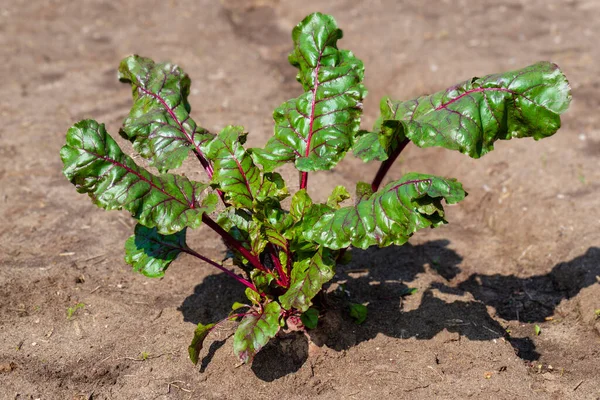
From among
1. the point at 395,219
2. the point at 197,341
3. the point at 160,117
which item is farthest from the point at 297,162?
the point at 197,341

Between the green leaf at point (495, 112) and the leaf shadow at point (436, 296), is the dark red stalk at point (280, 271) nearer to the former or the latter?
the leaf shadow at point (436, 296)

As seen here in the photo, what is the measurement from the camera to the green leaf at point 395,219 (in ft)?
8.45

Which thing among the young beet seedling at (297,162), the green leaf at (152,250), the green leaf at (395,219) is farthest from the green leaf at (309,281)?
the green leaf at (152,250)

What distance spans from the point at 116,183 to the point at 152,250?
0.62 meters

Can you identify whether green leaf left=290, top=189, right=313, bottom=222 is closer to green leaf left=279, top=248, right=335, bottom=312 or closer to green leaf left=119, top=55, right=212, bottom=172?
green leaf left=279, top=248, right=335, bottom=312

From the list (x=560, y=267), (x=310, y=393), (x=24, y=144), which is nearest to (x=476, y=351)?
(x=310, y=393)

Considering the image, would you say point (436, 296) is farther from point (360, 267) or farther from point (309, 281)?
point (309, 281)

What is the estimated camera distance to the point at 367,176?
17.7ft

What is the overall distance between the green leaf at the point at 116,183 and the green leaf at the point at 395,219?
0.57 metres

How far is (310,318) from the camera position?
123 inches

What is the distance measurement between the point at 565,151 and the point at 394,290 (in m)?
2.27

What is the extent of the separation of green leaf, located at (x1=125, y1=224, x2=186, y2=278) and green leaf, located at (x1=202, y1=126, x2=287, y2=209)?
1.40ft

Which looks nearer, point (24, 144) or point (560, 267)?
point (560, 267)

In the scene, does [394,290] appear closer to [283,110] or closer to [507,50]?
[283,110]
